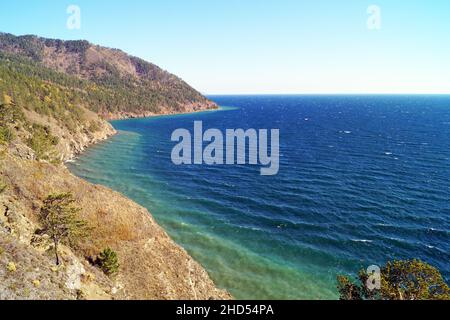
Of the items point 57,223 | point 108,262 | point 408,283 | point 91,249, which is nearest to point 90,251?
point 91,249

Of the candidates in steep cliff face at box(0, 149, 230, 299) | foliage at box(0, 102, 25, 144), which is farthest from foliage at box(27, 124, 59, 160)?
steep cliff face at box(0, 149, 230, 299)

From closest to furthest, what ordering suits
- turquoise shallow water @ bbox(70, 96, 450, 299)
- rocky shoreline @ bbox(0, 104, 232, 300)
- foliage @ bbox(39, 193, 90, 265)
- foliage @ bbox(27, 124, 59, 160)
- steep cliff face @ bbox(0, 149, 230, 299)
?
rocky shoreline @ bbox(0, 104, 232, 300)
steep cliff face @ bbox(0, 149, 230, 299)
foliage @ bbox(39, 193, 90, 265)
turquoise shallow water @ bbox(70, 96, 450, 299)
foliage @ bbox(27, 124, 59, 160)

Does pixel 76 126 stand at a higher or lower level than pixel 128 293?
higher

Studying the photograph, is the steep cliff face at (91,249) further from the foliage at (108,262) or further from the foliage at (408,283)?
the foliage at (408,283)

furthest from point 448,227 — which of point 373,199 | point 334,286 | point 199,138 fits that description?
point 199,138

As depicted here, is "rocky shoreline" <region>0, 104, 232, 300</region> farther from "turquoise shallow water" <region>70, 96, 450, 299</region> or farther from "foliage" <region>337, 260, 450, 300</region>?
"foliage" <region>337, 260, 450, 300</region>
